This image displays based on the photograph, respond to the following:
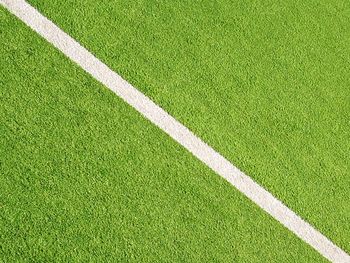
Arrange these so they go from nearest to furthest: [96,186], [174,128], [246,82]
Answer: [96,186] < [174,128] < [246,82]

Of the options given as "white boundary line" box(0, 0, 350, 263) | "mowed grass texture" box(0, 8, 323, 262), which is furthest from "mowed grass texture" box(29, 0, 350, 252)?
"mowed grass texture" box(0, 8, 323, 262)

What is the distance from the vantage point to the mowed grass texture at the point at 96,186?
3037 mm

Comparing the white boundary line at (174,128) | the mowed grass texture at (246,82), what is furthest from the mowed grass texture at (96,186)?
the mowed grass texture at (246,82)

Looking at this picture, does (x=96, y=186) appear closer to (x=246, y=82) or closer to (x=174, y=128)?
(x=174, y=128)

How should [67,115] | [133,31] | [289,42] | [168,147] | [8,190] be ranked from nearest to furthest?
[8,190] < [67,115] < [168,147] < [133,31] < [289,42]

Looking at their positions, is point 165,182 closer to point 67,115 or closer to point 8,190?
point 67,115

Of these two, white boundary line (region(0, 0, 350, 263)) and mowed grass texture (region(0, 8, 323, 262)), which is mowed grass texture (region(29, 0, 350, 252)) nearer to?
white boundary line (region(0, 0, 350, 263))

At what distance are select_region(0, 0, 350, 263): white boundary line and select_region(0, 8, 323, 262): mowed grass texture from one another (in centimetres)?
7

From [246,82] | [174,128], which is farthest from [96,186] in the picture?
[246,82]

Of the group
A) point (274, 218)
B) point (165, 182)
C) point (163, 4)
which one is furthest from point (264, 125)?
point (163, 4)

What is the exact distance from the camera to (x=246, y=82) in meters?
4.11

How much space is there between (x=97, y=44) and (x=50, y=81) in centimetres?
52

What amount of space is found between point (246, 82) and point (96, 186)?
5.26 ft

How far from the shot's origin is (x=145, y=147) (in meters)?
3.52
